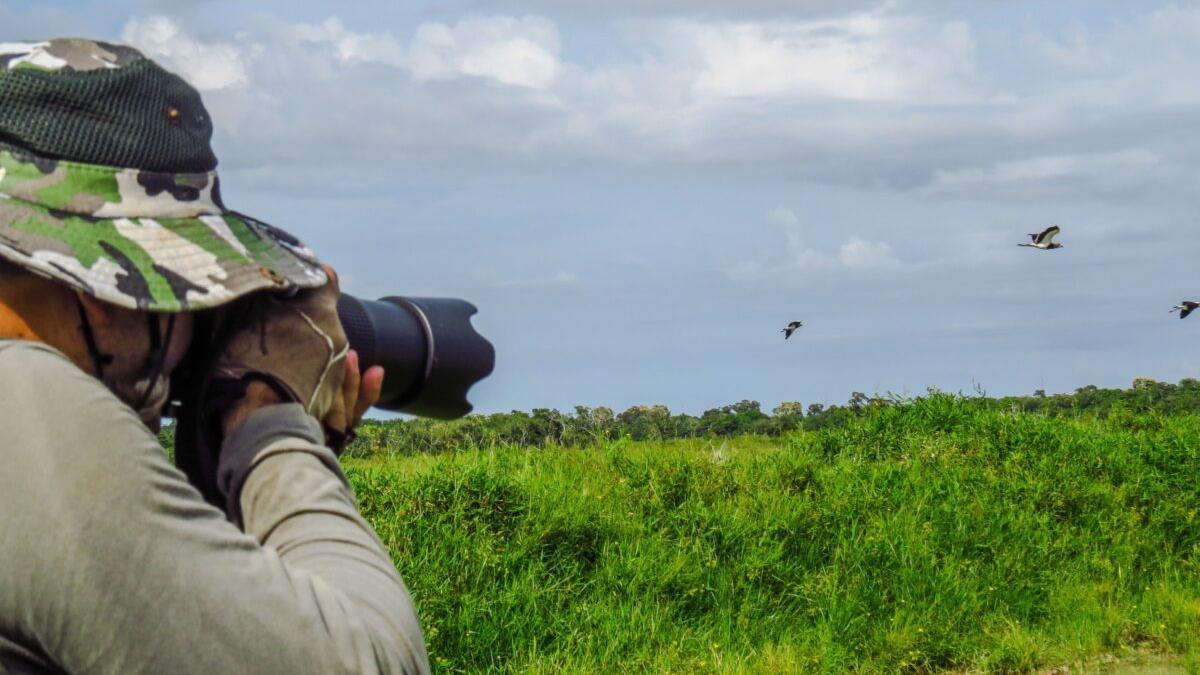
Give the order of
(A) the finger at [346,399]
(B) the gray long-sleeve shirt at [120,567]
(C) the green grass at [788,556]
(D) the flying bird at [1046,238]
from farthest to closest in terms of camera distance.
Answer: (D) the flying bird at [1046,238] < (C) the green grass at [788,556] < (A) the finger at [346,399] < (B) the gray long-sleeve shirt at [120,567]

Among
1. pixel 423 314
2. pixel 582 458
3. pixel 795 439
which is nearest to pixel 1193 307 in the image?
pixel 795 439

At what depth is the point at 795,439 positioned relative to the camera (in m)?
7.76

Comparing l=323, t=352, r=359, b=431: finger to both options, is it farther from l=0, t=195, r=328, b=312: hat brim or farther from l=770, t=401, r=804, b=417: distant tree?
l=770, t=401, r=804, b=417: distant tree

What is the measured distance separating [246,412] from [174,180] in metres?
0.22

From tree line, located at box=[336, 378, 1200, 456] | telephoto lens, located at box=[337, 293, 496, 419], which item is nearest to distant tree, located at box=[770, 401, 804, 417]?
tree line, located at box=[336, 378, 1200, 456]

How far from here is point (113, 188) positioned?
115 centimetres

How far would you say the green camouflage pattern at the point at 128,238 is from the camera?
1092 mm

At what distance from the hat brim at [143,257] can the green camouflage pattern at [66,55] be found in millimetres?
132

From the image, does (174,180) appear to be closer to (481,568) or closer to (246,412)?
(246,412)

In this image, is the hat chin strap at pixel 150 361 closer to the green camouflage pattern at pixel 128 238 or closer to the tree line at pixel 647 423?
the green camouflage pattern at pixel 128 238

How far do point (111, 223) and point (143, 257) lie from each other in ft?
0.16

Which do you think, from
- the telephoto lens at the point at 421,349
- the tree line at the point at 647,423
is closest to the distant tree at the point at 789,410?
the tree line at the point at 647,423

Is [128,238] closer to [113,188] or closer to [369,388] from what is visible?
[113,188]

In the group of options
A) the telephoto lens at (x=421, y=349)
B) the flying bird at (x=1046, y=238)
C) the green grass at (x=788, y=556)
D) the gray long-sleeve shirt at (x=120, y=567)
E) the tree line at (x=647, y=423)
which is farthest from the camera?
the flying bird at (x=1046, y=238)
